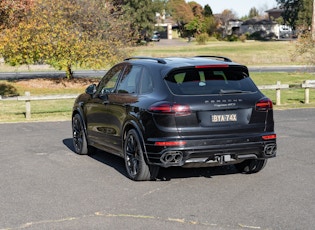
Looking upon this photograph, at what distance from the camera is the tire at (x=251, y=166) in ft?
31.4

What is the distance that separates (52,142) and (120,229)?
7320mm

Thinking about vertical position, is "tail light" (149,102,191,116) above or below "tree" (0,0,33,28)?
below

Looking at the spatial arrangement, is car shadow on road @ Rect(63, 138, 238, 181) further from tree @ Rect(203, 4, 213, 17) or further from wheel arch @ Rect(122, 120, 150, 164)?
tree @ Rect(203, 4, 213, 17)

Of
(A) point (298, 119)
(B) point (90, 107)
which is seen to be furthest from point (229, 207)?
(A) point (298, 119)

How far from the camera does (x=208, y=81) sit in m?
8.96

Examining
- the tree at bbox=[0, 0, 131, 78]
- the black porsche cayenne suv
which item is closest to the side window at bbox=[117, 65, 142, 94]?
the black porsche cayenne suv

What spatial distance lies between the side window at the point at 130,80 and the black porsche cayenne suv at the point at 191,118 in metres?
0.02

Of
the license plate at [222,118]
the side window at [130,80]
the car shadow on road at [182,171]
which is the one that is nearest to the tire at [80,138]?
the car shadow on road at [182,171]

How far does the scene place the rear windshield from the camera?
8.77 meters

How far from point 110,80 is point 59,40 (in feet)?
74.3

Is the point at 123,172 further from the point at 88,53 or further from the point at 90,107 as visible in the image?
the point at 88,53

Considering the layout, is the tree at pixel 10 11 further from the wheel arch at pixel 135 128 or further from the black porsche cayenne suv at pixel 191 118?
the wheel arch at pixel 135 128


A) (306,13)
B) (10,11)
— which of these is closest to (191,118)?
(10,11)

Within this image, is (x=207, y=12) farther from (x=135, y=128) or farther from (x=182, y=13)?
(x=135, y=128)
